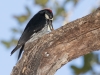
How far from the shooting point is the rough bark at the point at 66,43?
2596mm

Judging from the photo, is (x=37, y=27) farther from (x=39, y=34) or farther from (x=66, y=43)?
(x=66, y=43)

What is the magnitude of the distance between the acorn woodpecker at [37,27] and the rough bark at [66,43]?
12.8 inches

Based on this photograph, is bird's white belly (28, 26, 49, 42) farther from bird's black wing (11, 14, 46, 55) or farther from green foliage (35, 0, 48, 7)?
green foliage (35, 0, 48, 7)

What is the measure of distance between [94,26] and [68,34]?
19cm

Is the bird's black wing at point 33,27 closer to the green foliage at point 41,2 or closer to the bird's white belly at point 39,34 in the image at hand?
the bird's white belly at point 39,34

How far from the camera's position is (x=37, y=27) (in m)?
3.09

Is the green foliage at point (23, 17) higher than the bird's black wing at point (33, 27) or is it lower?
higher

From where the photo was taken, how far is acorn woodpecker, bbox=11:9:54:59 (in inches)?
117

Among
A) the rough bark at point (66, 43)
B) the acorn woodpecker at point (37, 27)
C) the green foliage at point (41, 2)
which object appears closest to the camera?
the rough bark at point (66, 43)

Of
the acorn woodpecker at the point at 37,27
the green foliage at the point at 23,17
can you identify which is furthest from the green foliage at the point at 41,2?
the acorn woodpecker at the point at 37,27

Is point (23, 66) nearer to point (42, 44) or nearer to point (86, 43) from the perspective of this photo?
point (42, 44)

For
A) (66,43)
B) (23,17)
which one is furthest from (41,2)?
(66,43)

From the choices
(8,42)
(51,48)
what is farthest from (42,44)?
(8,42)

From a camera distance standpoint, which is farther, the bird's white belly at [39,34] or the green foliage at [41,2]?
the green foliage at [41,2]
